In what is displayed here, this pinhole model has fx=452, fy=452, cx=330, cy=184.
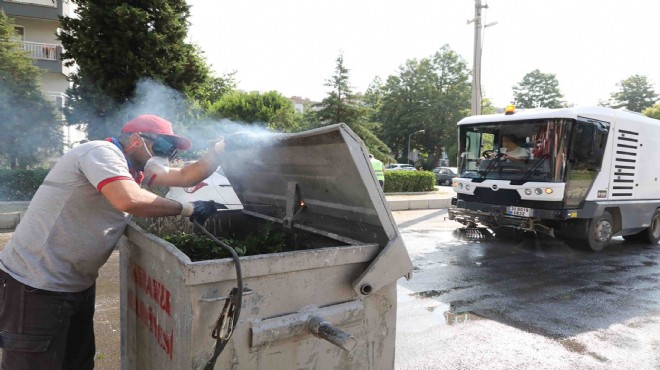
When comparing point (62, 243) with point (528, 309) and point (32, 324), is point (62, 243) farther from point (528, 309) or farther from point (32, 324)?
point (528, 309)

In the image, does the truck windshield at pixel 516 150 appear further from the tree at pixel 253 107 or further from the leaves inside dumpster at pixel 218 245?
the tree at pixel 253 107

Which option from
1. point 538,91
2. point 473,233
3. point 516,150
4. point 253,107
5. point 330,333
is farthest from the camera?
point 538,91

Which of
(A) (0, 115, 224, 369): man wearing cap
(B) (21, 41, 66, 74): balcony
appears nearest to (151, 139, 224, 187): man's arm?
(A) (0, 115, 224, 369): man wearing cap

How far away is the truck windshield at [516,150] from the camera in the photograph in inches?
282

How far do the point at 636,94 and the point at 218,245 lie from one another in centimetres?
6342

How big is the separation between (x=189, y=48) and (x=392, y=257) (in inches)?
442

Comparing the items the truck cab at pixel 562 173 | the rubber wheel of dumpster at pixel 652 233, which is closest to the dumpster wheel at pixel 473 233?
the truck cab at pixel 562 173

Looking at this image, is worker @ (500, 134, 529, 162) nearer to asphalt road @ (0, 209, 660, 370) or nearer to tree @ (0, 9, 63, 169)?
asphalt road @ (0, 209, 660, 370)

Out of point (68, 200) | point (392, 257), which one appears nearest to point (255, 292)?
point (392, 257)

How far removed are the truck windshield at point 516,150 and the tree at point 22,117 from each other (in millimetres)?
12490

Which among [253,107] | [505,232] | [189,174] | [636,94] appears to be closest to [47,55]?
[253,107]

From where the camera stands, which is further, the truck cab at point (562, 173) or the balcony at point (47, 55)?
the balcony at point (47, 55)

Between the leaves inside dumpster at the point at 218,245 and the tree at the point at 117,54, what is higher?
the tree at the point at 117,54

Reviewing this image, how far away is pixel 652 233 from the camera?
30.1 feet
